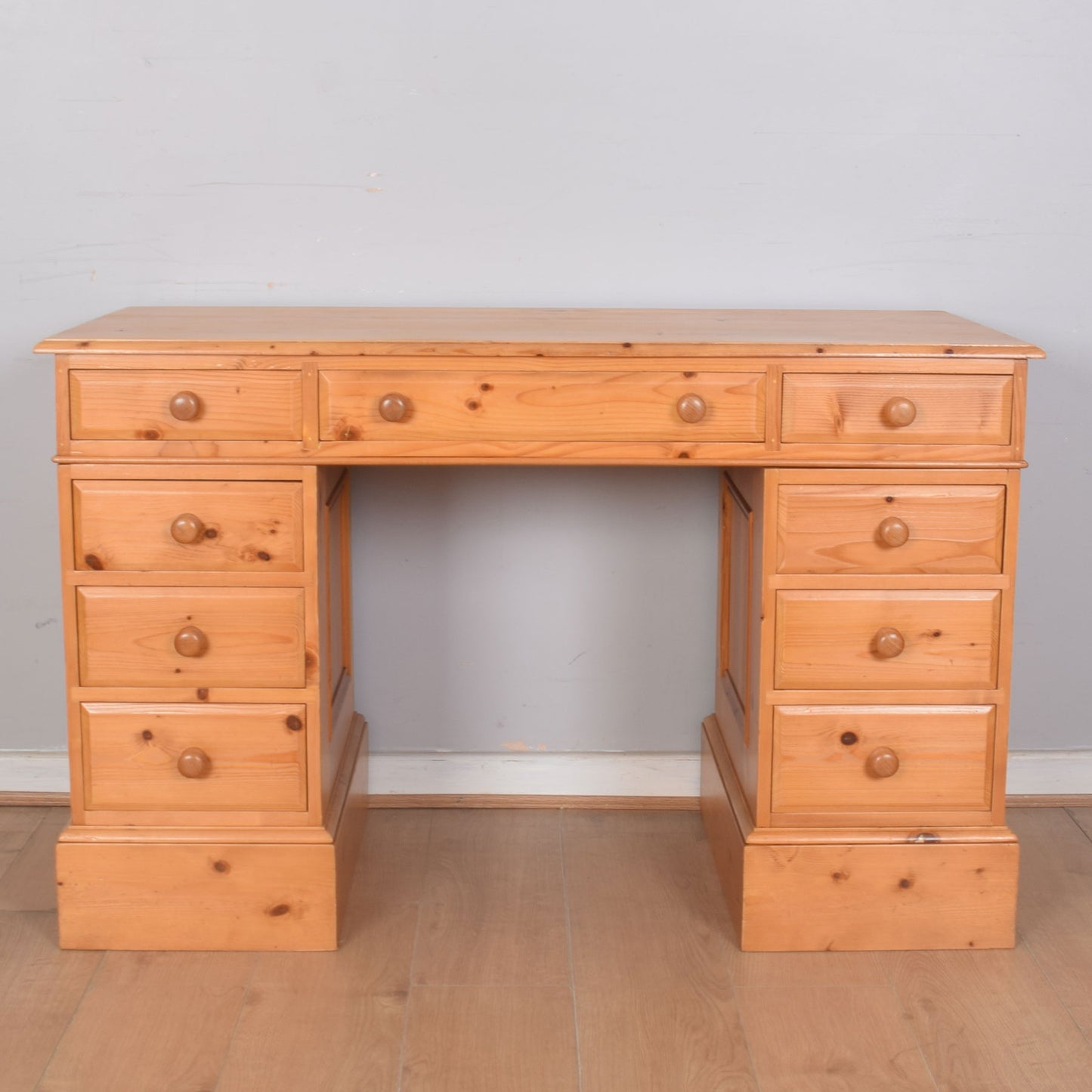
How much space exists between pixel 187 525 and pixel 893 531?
3.49ft

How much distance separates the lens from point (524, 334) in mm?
2143

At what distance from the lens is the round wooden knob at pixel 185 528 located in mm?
2088

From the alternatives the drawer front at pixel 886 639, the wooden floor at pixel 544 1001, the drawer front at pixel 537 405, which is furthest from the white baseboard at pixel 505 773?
the drawer front at pixel 537 405

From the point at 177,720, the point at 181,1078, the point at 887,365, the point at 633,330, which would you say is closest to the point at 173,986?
the point at 181,1078

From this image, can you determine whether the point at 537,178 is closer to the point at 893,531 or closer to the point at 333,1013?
the point at 893,531

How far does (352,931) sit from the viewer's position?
2273mm

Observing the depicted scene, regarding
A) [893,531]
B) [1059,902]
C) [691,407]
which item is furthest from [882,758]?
[691,407]

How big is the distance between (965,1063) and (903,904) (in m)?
0.33

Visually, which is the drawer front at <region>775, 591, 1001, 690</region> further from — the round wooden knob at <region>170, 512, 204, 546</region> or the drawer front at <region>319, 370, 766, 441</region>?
the round wooden knob at <region>170, 512, 204, 546</region>

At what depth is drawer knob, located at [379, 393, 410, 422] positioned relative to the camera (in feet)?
6.75

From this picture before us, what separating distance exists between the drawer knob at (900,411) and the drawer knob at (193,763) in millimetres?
1171

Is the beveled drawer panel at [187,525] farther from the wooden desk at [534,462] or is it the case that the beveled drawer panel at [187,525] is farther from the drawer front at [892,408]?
the drawer front at [892,408]

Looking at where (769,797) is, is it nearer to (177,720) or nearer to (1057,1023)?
(1057,1023)

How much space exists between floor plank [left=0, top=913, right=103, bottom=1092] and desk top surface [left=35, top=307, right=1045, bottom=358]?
0.95 metres
